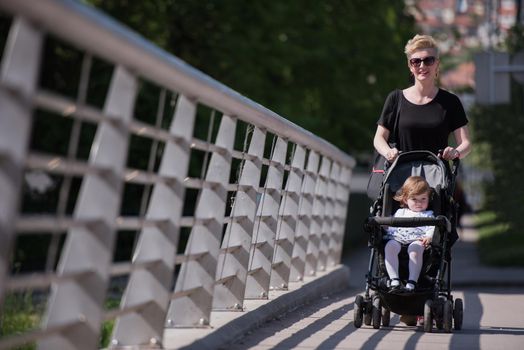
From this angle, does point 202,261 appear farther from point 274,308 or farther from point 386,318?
point 386,318

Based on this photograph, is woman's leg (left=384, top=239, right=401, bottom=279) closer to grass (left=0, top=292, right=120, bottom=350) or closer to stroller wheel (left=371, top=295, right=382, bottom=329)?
stroller wheel (left=371, top=295, right=382, bottom=329)

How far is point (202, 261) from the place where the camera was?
7551 mm

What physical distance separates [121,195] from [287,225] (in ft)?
17.4

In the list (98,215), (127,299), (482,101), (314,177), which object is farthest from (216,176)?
(482,101)

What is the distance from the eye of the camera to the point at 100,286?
5.32 metres

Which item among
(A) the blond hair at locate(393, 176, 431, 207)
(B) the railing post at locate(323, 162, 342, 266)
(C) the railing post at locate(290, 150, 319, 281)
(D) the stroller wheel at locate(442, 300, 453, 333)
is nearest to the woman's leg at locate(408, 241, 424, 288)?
(D) the stroller wheel at locate(442, 300, 453, 333)

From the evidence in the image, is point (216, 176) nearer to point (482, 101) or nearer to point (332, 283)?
point (332, 283)

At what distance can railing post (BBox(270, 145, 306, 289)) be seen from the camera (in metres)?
10.8

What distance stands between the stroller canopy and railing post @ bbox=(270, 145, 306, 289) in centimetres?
153

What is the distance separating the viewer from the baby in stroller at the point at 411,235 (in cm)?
891

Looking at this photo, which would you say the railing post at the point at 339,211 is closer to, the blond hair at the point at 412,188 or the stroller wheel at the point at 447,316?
the blond hair at the point at 412,188

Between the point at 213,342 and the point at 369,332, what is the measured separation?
74.8 inches

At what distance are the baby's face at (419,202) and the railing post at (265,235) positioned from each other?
1.17 metres

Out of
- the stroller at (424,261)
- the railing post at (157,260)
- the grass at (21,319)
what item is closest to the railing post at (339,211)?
the grass at (21,319)
